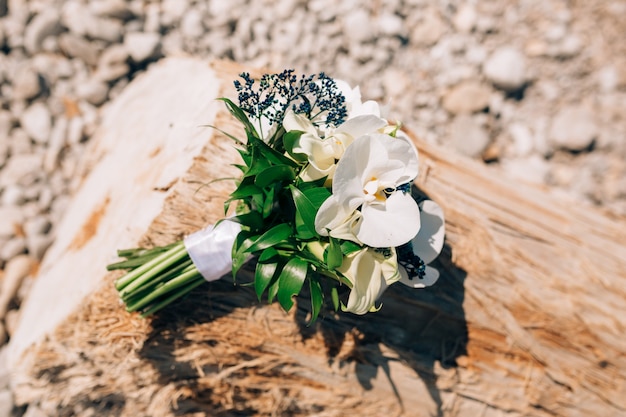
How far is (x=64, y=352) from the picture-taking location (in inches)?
78.5

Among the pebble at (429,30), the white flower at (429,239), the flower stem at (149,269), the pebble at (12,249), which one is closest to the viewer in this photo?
the white flower at (429,239)

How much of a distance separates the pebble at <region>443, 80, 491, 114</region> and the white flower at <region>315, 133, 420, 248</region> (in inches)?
99.7

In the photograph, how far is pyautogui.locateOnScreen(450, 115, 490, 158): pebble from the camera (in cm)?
365

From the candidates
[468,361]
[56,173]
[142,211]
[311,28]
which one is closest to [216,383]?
[142,211]

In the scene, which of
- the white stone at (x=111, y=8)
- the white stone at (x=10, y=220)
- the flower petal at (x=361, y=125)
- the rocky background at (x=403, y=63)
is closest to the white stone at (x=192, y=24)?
the rocky background at (x=403, y=63)

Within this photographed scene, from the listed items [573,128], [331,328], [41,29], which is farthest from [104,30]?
[573,128]

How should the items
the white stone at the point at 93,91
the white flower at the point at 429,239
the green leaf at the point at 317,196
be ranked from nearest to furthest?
1. the green leaf at the point at 317,196
2. the white flower at the point at 429,239
3. the white stone at the point at 93,91

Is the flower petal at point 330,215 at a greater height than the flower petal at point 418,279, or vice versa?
the flower petal at point 330,215

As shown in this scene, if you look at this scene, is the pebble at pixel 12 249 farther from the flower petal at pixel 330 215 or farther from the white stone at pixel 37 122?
the flower petal at pixel 330 215

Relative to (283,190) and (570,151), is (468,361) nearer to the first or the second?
(283,190)

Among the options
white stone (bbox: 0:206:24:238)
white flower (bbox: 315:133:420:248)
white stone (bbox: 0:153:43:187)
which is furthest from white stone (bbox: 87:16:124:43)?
white flower (bbox: 315:133:420:248)

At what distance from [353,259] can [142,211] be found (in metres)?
1.01

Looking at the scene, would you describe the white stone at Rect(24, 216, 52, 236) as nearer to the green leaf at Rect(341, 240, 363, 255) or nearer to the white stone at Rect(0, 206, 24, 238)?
the white stone at Rect(0, 206, 24, 238)

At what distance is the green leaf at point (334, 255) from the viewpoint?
1.34 metres
